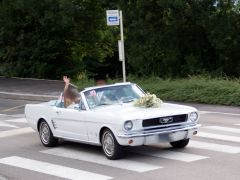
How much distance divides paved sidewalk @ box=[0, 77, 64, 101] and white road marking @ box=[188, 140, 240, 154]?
487 inches

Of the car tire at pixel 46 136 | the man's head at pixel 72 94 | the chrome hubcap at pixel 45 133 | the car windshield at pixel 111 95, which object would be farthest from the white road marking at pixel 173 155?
the chrome hubcap at pixel 45 133

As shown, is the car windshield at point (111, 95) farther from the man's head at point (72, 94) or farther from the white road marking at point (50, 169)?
the white road marking at point (50, 169)

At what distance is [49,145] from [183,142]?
3.23m

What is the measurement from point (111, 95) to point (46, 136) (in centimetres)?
209

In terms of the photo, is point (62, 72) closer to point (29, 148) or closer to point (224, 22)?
point (224, 22)

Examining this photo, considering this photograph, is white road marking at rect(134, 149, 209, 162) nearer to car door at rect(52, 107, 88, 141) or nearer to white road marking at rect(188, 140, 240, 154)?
white road marking at rect(188, 140, 240, 154)

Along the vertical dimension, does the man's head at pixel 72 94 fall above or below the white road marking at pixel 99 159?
above

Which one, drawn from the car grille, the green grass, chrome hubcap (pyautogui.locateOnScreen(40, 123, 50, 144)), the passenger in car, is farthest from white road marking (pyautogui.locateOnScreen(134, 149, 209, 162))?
the green grass

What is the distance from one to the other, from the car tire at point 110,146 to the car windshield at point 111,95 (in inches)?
37.9

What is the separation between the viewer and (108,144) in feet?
38.0

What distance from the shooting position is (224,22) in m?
28.9

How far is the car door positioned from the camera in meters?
12.3

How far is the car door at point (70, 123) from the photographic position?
1234 centimetres

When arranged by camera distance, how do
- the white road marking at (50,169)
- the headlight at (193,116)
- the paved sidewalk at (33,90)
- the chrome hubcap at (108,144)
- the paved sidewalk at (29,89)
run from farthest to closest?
the paved sidewalk at (29,89) → the paved sidewalk at (33,90) → the headlight at (193,116) → the chrome hubcap at (108,144) → the white road marking at (50,169)
